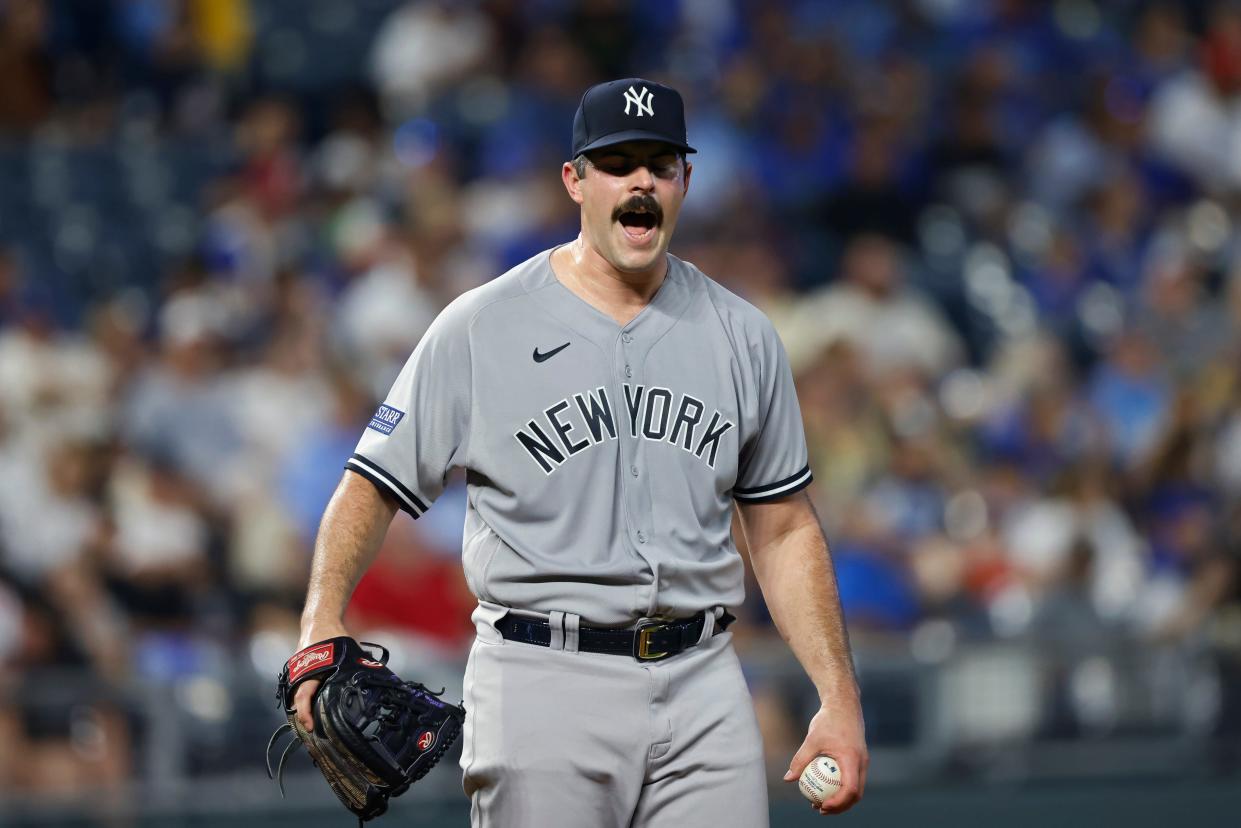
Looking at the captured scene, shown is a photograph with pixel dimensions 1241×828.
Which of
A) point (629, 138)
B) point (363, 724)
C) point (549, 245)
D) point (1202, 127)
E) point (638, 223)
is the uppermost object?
point (1202, 127)

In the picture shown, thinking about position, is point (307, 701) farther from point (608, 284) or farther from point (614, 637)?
point (608, 284)

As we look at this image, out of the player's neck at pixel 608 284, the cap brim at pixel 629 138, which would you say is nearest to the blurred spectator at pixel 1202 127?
the player's neck at pixel 608 284

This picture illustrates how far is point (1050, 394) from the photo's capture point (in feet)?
28.3

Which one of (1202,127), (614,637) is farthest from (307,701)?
(1202,127)

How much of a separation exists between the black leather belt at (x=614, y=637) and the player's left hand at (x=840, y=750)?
30cm

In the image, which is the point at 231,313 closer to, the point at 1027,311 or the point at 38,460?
the point at 38,460

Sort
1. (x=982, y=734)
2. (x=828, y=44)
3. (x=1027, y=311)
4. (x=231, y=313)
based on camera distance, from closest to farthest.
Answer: (x=982, y=734) → (x=231, y=313) → (x=1027, y=311) → (x=828, y=44)

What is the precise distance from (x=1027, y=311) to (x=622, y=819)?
6.98 meters

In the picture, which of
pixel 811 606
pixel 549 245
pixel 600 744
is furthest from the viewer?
pixel 549 245

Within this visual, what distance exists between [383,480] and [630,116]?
2.60 feet

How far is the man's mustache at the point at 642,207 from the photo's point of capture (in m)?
3.32

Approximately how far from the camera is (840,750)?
329 centimetres

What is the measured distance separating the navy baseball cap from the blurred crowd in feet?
11.1

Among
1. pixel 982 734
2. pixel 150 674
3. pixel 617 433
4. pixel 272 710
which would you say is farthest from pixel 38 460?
pixel 617 433
